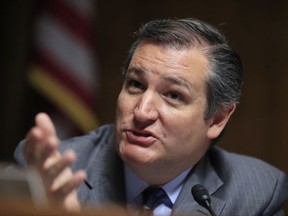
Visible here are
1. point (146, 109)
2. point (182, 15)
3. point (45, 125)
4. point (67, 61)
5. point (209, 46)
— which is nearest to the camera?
point (45, 125)

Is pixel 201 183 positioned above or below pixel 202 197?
below

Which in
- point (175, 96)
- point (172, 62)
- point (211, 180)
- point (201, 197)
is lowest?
point (211, 180)

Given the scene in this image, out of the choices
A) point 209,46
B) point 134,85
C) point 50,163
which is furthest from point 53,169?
point 209,46

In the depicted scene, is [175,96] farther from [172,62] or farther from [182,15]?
[182,15]

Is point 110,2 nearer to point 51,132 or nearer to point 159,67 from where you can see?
point 159,67

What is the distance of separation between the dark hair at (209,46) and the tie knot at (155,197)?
0.96 feet

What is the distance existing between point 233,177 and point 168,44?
541 millimetres

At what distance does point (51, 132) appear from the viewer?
1025 mm

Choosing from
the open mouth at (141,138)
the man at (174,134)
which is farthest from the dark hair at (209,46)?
the open mouth at (141,138)

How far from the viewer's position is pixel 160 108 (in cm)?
151

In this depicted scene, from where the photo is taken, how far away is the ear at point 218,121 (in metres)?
1.66

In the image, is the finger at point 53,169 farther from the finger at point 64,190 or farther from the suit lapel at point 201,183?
the suit lapel at point 201,183

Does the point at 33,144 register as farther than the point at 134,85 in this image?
No

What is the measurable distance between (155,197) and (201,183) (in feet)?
0.58
